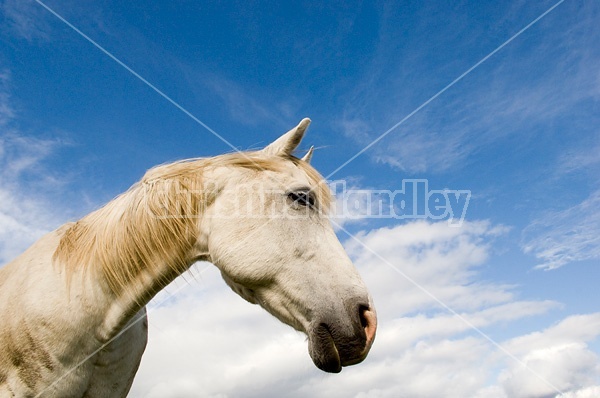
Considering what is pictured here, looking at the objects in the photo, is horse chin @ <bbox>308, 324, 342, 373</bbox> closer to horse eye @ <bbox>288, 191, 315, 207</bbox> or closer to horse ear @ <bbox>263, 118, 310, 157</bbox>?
horse eye @ <bbox>288, 191, 315, 207</bbox>

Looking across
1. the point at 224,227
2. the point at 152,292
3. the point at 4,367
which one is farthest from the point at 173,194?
the point at 4,367

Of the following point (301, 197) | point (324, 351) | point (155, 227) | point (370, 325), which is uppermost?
point (301, 197)

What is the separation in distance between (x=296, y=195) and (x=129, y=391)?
244 centimetres

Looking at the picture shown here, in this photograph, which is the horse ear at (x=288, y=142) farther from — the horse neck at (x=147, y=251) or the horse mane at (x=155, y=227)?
the horse neck at (x=147, y=251)

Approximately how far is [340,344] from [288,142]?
5.59ft

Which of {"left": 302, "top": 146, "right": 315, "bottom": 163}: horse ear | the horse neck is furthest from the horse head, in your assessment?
{"left": 302, "top": 146, "right": 315, "bottom": 163}: horse ear

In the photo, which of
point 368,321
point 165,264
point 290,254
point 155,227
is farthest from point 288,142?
point 368,321

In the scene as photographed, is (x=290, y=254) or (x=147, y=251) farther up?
(x=147, y=251)

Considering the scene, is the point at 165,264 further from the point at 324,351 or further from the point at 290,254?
the point at 324,351

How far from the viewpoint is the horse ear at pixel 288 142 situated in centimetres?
354

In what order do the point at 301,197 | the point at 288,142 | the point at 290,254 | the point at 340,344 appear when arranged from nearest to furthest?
1. the point at 340,344
2. the point at 290,254
3. the point at 301,197
4. the point at 288,142

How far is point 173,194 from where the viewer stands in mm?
3426

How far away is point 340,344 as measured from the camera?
9.16 feet

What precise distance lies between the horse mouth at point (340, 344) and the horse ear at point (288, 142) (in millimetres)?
1512
